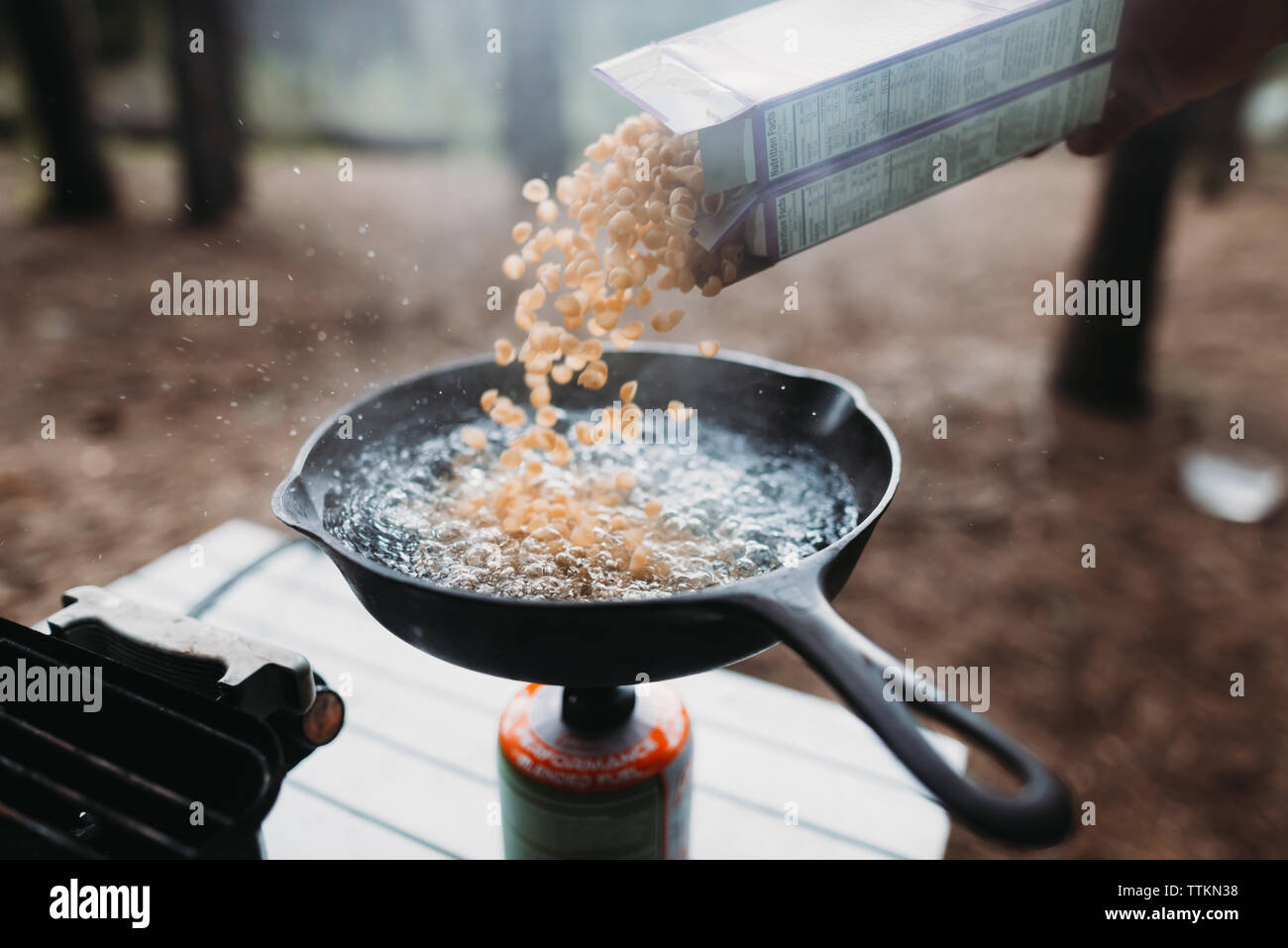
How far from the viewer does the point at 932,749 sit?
858mm

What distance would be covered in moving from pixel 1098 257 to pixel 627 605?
3.96m

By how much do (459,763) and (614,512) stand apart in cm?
70

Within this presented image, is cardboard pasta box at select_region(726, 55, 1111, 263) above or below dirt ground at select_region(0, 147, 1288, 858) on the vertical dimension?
above

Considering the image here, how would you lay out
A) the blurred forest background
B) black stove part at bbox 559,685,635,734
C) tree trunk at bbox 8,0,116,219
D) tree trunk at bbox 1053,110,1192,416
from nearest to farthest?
black stove part at bbox 559,685,635,734 < the blurred forest background < tree trunk at bbox 1053,110,1192,416 < tree trunk at bbox 8,0,116,219

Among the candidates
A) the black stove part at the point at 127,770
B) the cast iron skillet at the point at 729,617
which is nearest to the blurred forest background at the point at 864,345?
the cast iron skillet at the point at 729,617

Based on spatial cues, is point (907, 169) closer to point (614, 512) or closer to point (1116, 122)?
point (1116, 122)

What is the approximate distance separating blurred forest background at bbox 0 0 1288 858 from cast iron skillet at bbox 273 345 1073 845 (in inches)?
18.7

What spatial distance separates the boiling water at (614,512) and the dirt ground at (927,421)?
2.29ft

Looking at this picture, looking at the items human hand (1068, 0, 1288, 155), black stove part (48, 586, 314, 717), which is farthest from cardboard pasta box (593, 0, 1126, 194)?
black stove part (48, 586, 314, 717)

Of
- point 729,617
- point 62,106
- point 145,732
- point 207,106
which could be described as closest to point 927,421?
point 729,617

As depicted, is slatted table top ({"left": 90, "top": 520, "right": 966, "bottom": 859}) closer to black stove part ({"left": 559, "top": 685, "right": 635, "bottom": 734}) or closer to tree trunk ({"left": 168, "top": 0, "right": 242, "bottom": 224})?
black stove part ({"left": 559, "top": 685, "right": 635, "bottom": 734})

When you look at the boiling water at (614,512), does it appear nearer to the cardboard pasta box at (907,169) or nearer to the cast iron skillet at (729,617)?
the cast iron skillet at (729,617)

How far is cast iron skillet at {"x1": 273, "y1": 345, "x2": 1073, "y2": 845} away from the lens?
2.83ft
